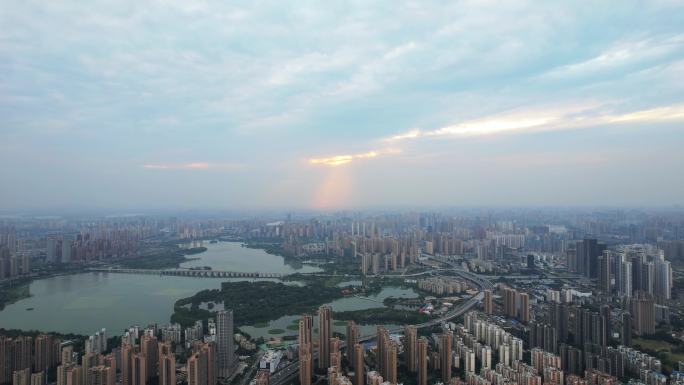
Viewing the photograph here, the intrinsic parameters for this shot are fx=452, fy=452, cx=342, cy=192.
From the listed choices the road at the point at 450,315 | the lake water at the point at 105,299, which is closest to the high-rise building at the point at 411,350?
the road at the point at 450,315

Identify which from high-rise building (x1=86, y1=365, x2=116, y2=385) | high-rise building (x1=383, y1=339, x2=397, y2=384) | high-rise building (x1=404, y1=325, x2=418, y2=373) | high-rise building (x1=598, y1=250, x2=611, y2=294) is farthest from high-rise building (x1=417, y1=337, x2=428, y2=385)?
high-rise building (x1=598, y1=250, x2=611, y2=294)

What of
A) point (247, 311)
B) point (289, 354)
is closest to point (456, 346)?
point (289, 354)

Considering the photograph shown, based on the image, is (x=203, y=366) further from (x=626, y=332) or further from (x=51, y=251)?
(x=51, y=251)

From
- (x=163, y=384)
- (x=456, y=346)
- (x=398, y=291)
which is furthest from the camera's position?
(x=398, y=291)

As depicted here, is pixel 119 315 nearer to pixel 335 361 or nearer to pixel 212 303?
pixel 212 303

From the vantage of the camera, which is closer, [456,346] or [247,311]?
[456,346]

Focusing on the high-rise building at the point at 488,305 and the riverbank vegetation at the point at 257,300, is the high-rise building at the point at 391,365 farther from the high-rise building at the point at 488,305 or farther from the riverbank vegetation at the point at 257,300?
the high-rise building at the point at 488,305

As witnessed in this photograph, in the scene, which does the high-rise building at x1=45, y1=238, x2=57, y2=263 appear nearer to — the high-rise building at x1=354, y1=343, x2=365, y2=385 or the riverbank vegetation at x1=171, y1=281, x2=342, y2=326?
the riverbank vegetation at x1=171, y1=281, x2=342, y2=326
